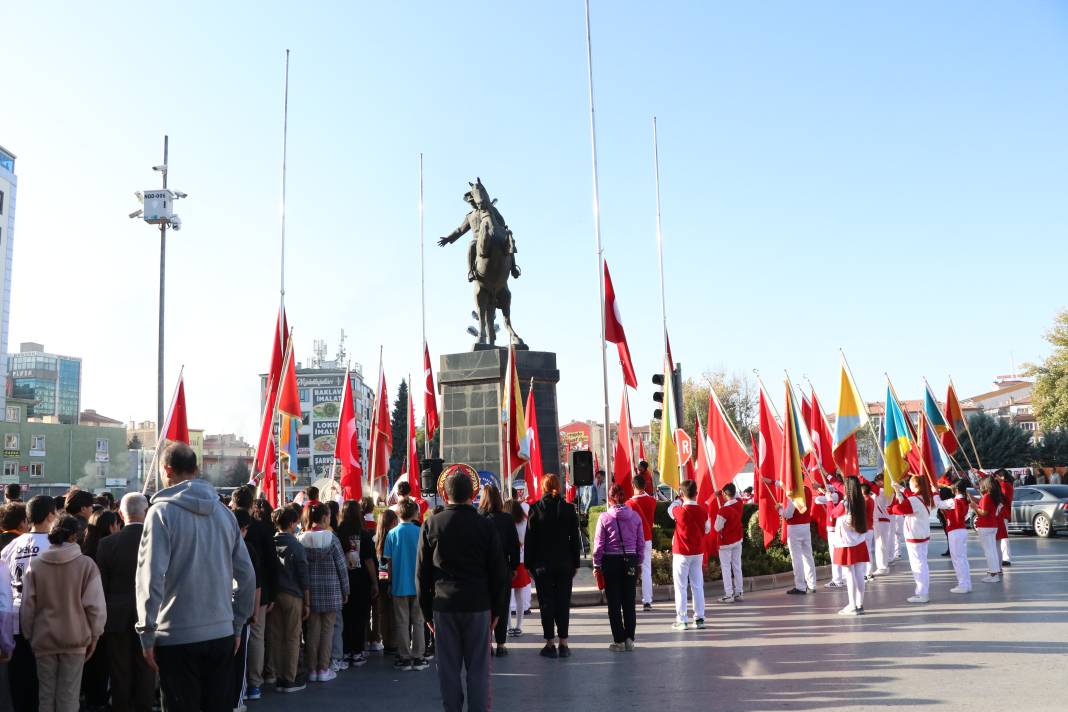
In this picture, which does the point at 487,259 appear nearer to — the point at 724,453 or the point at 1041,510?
the point at 724,453

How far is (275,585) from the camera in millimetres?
7434

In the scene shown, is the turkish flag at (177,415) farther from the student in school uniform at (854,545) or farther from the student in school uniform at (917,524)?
the student in school uniform at (917,524)

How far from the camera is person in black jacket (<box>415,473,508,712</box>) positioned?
5.82 meters

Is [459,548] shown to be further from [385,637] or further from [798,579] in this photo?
[798,579]

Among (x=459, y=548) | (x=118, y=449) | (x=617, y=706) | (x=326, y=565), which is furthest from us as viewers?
(x=118, y=449)

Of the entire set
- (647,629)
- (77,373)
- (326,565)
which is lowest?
(647,629)

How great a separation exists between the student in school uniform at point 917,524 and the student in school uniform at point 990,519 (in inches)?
30.5

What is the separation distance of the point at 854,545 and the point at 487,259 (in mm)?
11027

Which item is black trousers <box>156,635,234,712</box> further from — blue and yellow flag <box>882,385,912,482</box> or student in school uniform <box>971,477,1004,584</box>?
student in school uniform <box>971,477,1004,584</box>

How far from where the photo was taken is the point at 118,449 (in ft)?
259

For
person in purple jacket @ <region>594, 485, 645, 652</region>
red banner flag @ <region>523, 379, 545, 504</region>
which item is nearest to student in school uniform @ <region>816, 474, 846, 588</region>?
red banner flag @ <region>523, 379, 545, 504</region>

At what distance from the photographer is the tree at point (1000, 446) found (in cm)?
4878

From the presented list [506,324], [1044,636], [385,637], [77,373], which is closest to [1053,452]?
[506,324]

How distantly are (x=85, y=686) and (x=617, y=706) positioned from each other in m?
4.53
